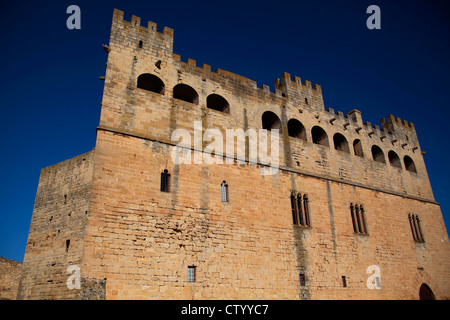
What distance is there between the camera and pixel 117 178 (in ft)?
35.7

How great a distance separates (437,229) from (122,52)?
19.5 m

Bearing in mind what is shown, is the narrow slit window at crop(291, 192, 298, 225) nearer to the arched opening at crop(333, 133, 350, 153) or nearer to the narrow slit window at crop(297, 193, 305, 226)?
the narrow slit window at crop(297, 193, 305, 226)

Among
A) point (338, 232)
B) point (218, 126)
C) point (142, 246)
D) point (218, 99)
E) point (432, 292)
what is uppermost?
point (218, 99)

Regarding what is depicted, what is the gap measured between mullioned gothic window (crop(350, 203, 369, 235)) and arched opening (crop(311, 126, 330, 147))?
3.41 metres

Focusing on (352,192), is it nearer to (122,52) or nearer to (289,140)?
(289,140)

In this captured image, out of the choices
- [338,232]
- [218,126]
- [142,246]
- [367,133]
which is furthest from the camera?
[367,133]

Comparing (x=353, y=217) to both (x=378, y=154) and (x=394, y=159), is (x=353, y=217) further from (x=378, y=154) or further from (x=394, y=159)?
(x=394, y=159)

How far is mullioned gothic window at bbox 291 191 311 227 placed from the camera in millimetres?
14336

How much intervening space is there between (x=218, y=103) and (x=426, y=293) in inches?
563

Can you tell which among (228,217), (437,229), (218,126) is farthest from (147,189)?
(437,229)

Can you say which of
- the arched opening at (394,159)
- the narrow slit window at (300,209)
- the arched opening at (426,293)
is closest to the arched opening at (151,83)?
the narrow slit window at (300,209)

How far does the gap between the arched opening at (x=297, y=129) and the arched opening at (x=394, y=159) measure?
7152 mm

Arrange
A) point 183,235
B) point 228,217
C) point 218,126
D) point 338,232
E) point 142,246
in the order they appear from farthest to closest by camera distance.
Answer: point 338,232 < point 218,126 < point 228,217 < point 183,235 < point 142,246

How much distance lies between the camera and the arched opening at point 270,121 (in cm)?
1609
